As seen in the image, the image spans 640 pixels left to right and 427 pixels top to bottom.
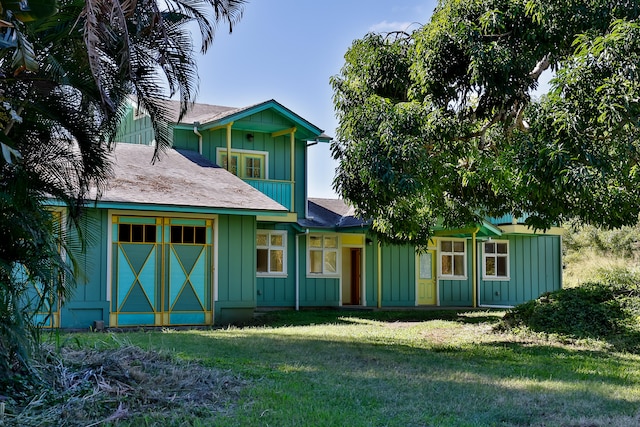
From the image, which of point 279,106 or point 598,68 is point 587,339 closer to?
point 598,68

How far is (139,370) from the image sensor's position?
770cm

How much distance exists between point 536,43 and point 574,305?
18.8ft

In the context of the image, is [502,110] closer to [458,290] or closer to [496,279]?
[458,290]

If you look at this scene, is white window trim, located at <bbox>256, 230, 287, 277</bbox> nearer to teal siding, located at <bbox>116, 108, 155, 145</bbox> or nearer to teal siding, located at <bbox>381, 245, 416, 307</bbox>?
teal siding, located at <bbox>381, 245, 416, 307</bbox>

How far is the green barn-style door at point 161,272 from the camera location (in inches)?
604

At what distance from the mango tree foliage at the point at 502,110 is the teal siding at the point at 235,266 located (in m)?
4.51

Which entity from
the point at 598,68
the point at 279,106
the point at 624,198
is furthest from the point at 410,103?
the point at 279,106

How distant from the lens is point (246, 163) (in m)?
20.9

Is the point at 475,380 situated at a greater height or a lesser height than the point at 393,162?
lesser

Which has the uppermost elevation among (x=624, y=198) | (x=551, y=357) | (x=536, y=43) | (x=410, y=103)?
(x=536, y=43)

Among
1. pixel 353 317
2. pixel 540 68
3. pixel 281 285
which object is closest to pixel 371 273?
pixel 281 285

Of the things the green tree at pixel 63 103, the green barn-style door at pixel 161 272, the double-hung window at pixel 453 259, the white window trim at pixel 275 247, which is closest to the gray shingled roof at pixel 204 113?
the white window trim at pixel 275 247

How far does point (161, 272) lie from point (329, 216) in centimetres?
853

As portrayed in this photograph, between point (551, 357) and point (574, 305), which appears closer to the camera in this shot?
point (551, 357)
